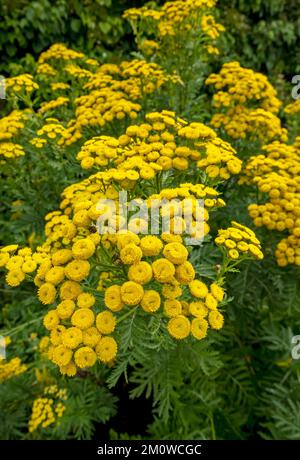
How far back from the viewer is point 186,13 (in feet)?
11.2

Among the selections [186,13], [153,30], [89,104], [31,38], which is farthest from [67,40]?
[89,104]

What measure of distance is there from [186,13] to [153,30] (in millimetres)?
616

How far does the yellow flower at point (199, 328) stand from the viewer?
5.58 feet

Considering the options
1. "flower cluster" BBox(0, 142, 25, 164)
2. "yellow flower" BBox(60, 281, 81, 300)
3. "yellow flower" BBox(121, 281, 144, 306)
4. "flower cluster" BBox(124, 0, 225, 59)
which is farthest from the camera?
"flower cluster" BBox(124, 0, 225, 59)

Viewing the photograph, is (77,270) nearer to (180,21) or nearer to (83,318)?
(83,318)

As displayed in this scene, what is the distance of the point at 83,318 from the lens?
5.44ft

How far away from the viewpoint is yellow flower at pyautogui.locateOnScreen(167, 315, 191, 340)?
1681 millimetres

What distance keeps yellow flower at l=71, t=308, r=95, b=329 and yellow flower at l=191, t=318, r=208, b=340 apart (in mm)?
392

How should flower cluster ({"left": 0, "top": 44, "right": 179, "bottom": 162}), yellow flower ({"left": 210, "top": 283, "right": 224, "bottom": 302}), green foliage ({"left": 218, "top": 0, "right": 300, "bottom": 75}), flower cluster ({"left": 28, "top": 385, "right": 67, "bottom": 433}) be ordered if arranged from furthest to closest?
green foliage ({"left": 218, "top": 0, "right": 300, "bottom": 75})
flower cluster ({"left": 28, "top": 385, "right": 67, "bottom": 433})
flower cluster ({"left": 0, "top": 44, "right": 179, "bottom": 162})
yellow flower ({"left": 210, "top": 283, "right": 224, "bottom": 302})

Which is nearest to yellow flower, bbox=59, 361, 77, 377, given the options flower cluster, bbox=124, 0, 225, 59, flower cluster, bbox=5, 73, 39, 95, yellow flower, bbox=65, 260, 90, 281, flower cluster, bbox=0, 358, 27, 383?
yellow flower, bbox=65, 260, 90, 281

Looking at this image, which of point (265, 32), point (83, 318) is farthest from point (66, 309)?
point (265, 32)

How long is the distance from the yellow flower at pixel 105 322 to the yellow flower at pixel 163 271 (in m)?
0.24

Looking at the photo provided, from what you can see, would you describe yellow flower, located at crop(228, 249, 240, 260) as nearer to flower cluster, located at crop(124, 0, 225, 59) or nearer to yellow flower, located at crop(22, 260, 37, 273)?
yellow flower, located at crop(22, 260, 37, 273)
